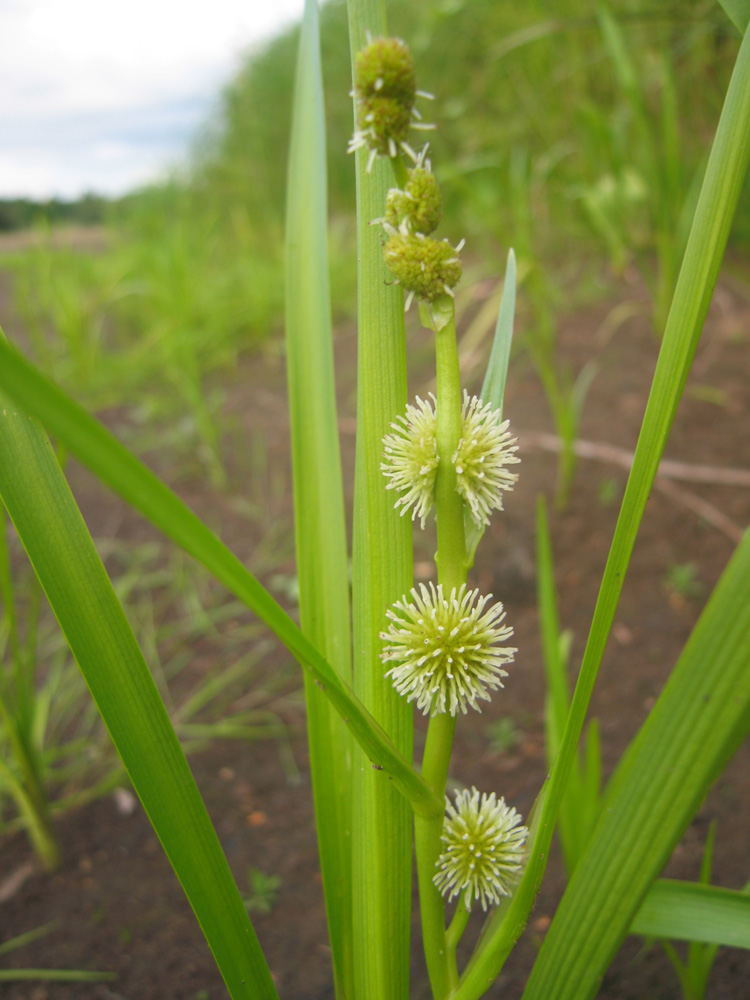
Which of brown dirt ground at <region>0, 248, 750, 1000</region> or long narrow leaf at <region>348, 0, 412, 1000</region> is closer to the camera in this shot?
long narrow leaf at <region>348, 0, 412, 1000</region>

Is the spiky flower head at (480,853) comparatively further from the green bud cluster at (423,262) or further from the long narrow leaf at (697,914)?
the green bud cluster at (423,262)

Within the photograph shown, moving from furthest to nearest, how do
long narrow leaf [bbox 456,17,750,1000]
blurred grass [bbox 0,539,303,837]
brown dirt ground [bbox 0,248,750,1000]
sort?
blurred grass [bbox 0,539,303,837], brown dirt ground [bbox 0,248,750,1000], long narrow leaf [bbox 456,17,750,1000]

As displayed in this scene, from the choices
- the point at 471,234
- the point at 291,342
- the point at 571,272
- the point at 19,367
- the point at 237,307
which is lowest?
the point at 19,367

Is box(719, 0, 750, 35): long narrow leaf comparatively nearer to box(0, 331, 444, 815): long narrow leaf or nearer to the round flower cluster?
the round flower cluster

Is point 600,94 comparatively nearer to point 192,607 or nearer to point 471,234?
point 471,234

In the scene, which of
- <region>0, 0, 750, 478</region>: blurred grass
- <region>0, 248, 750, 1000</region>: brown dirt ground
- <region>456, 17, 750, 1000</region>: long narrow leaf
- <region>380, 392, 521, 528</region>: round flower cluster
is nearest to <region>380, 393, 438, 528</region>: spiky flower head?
<region>380, 392, 521, 528</region>: round flower cluster

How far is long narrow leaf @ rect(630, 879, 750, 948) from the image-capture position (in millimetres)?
469

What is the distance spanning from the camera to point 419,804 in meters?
0.47

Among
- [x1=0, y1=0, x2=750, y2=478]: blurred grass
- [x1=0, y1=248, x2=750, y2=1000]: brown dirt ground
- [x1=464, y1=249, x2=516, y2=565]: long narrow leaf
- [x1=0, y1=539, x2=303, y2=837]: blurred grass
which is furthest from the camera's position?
[x1=0, y1=0, x2=750, y2=478]: blurred grass

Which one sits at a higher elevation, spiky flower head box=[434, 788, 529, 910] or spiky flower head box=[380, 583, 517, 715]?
spiky flower head box=[380, 583, 517, 715]

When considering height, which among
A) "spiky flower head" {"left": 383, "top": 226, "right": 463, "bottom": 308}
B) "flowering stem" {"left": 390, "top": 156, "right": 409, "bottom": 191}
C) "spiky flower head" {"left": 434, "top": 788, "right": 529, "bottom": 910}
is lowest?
"spiky flower head" {"left": 434, "top": 788, "right": 529, "bottom": 910}

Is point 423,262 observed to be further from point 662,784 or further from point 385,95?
point 662,784

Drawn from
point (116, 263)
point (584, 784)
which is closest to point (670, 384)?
point (584, 784)

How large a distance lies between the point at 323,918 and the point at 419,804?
0.53 meters
